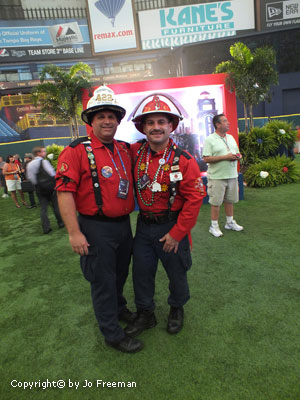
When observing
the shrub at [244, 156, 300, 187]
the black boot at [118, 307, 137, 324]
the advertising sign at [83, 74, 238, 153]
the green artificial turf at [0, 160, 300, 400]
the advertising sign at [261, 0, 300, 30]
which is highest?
the advertising sign at [261, 0, 300, 30]

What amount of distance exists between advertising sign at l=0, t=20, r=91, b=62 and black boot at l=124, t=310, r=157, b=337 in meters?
28.7

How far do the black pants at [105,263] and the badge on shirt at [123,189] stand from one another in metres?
0.20

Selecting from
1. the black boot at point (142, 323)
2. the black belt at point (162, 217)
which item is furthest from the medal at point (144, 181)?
the black boot at point (142, 323)

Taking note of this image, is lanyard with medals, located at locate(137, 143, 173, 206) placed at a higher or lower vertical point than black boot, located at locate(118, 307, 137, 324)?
higher

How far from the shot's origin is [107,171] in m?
1.77

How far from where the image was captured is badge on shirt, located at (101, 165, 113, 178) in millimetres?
1756

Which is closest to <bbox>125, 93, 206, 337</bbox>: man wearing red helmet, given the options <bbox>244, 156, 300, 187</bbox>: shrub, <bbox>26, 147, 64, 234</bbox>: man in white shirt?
<bbox>26, 147, 64, 234</bbox>: man in white shirt

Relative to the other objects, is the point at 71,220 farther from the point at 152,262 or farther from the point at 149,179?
the point at 152,262

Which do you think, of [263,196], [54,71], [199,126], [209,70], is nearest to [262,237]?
[263,196]

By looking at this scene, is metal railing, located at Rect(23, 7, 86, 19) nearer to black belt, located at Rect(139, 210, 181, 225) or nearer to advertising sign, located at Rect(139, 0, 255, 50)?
advertising sign, located at Rect(139, 0, 255, 50)

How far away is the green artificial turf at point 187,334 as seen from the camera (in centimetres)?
169

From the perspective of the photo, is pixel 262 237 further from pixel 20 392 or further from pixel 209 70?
pixel 209 70

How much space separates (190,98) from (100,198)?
465cm

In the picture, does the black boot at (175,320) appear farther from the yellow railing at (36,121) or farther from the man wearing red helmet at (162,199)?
the yellow railing at (36,121)
